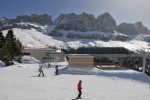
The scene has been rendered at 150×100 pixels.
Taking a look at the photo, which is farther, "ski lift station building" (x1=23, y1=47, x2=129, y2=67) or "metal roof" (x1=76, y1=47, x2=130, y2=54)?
"metal roof" (x1=76, y1=47, x2=130, y2=54)

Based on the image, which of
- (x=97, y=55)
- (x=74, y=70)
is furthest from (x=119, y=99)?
(x=97, y=55)

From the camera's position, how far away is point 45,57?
49.5 metres

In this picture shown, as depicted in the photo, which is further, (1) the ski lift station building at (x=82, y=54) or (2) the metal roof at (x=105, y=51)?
(2) the metal roof at (x=105, y=51)

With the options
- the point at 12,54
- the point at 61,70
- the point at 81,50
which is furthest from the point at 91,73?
the point at 12,54

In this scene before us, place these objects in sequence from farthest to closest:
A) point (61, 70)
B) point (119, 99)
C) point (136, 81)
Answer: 1. point (61, 70)
2. point (136, 81)
3. point (119, 99)

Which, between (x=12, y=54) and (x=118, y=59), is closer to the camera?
(x=12, y=54)

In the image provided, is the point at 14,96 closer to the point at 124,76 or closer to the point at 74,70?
the point at 74,70

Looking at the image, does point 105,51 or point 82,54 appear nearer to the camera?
point 82,54

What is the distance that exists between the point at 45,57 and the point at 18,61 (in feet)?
31.4

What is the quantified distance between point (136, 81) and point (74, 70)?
1084cm

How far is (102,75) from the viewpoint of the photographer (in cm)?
2628

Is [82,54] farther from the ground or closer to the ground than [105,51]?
closer to the ground

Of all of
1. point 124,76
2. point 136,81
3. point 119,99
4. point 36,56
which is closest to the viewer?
point 119,99

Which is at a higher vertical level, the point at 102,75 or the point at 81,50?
→ the point at 81,50
